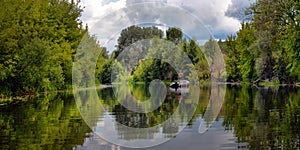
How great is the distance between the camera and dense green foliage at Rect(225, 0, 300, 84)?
46750 millimetres

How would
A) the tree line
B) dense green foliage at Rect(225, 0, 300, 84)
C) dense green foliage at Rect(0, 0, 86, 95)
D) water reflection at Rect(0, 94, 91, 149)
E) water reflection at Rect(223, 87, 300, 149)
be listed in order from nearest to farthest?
1. water reflection at Rect(223, 87, 300, 149)
2. water reflection at Rect(0, 94, 91, 149)
3. dense green foliage at Rect(0, 0, 86, 95)
4. the tree line
5. dense green foliage at Rect(225, 0, 300, 84)

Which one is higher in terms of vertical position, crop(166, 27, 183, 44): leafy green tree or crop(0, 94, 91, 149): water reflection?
crop(166, 27, 183, 44): leafy green tree

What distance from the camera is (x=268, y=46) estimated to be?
68375 millimetres

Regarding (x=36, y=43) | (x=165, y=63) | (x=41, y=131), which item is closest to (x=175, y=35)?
(x=165, y=63)

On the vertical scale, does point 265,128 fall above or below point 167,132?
above

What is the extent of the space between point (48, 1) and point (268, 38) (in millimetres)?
30160

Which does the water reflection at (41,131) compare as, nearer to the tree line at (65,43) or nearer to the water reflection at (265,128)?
the water reflection at (265,128)

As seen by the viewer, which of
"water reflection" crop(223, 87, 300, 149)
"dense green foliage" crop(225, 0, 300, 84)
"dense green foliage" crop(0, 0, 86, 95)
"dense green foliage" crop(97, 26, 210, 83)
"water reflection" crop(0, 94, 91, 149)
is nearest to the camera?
"water reflection" crop(223, 87, 300, 149)

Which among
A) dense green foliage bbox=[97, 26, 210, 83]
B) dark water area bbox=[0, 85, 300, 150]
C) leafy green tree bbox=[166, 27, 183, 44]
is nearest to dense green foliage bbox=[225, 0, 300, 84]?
dense green foliage bbox=[97, 26, 210, 83]

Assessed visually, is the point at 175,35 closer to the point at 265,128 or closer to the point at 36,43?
the point at 36,43

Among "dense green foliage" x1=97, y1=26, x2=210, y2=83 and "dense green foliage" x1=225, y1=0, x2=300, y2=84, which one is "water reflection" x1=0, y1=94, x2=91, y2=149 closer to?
"dense green foliage" x1=225, y1=0, x2=300, y2=84

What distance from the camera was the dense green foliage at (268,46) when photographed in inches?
1841

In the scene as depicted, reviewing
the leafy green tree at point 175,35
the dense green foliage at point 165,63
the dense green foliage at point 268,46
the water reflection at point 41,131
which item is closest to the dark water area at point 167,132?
the water reflection at point 41,131

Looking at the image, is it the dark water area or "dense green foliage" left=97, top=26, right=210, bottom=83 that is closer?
the dark water area
